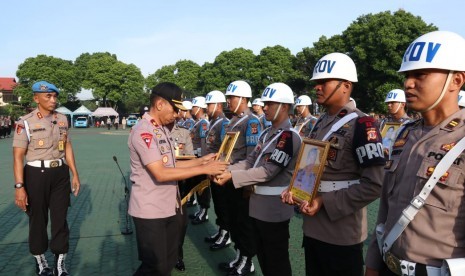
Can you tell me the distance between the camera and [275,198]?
12.5ft

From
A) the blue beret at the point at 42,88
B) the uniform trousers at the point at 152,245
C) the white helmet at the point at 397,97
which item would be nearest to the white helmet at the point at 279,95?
the uniform trousers at the point at 152,245

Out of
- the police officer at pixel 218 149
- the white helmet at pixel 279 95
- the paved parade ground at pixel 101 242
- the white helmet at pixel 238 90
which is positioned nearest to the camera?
the white helmet at pixel 279 95

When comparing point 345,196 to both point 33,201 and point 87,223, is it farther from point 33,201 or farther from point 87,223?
point 87,223

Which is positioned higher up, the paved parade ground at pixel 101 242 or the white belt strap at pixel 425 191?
the white belt strap at pixel 425 191

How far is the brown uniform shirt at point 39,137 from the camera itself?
4.82 metres

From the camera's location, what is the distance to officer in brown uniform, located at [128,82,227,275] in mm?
3355

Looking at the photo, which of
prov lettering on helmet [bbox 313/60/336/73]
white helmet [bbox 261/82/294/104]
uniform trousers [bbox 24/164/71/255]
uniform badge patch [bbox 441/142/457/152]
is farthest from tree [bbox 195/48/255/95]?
uniform badge patch [bbox 441/142/457/152]

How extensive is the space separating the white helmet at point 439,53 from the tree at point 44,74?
68.9m

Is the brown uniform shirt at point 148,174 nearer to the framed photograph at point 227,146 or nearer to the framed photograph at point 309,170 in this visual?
the framed photograph at point 227,146

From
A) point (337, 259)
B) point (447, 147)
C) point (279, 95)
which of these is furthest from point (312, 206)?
point (279, 95)

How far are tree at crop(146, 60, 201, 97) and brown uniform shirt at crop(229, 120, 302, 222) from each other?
2616 inches

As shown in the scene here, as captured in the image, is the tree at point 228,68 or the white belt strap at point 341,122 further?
the tree at point 228,68

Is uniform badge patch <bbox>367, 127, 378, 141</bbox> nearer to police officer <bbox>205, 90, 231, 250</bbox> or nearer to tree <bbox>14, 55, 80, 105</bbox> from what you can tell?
police officer <bbox>205, 90, 231, 250</bbox>

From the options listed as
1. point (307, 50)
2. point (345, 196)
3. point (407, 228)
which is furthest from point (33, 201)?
point (307, 50)
